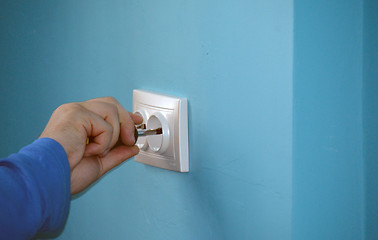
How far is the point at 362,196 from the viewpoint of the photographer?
47 cm

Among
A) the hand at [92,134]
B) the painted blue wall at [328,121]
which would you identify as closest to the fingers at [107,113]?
the hand at [92,134]

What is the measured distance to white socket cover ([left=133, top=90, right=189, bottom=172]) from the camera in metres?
0.55

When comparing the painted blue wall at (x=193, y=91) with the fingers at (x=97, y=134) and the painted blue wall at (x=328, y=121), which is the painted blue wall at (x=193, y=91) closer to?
the painted blue wall at (x=328, y=121)

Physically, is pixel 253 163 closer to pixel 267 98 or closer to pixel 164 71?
pixel 267 98

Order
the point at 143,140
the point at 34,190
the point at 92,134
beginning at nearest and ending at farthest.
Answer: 1. the point at 34,190
2. the point at 92,134
3. the point at 143,140

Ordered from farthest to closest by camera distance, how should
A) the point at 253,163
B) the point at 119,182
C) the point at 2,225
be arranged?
the point at 119,182, the point at 253,163, the point at 2,225

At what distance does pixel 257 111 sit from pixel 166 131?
15 centimetres

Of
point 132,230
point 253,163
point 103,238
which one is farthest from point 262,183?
point 103,238

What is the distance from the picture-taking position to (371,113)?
46 cm

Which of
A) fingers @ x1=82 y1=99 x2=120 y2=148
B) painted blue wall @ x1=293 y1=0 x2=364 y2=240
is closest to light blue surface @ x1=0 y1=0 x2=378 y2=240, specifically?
painted blue wall @ x1=293 y1=0 x2=364 y2=240

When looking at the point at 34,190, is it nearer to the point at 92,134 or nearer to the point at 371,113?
the point at 92,134

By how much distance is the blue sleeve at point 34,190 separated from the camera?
0.37m

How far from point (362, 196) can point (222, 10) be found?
277 millimetres

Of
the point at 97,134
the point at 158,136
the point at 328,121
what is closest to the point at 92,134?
the point at 97,134
